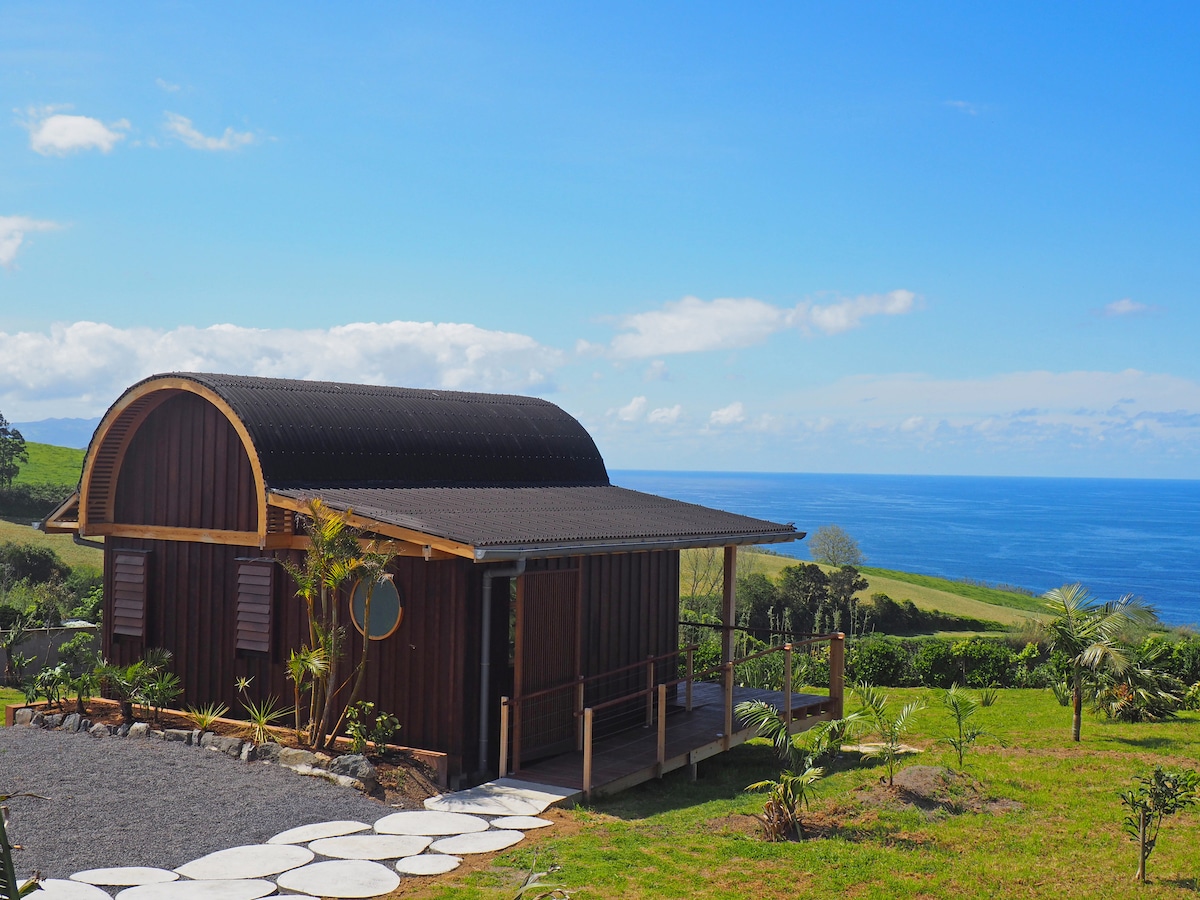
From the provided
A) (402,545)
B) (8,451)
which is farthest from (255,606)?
(8,451)

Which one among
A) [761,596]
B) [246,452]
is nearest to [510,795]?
[246,452]

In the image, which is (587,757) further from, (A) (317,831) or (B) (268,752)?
(B) (268,752)

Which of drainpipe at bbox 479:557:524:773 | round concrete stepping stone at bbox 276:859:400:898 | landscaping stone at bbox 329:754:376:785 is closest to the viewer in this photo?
round concrete stepping stone at bbox 276:859:400:898

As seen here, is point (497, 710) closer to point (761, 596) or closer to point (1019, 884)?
point (1019, 884)

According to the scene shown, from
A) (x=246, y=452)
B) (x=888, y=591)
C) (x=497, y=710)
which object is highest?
(x=246, y=452)

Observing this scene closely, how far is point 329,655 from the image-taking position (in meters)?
11.5

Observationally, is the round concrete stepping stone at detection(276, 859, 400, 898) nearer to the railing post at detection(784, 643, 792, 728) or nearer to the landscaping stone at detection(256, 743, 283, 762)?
the landscaping stone at detection(256, 743, 283, 762)

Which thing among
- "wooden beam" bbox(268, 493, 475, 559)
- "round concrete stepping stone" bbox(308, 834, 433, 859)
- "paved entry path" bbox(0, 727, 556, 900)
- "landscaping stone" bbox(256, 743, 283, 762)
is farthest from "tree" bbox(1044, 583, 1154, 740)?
"landscaping stone" bbox(256, 743, 283, 762)

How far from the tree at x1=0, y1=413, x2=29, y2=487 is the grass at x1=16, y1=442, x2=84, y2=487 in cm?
512

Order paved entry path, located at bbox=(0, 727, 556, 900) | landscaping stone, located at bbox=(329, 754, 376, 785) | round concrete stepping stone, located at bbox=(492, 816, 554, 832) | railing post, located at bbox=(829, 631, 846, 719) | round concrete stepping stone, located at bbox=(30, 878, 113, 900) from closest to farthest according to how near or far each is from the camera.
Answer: round concrete stepping stone, located at bbox=(30, 878, 113, 900), paved entry path, located at bbox=(0, 727, 556, 900), round concrete stepping stone, located at bbox=(492, 816, 554, 832), landscaping stone, located at bbox=(329, 754, 376, 785), railing post, located at bbox=(829, 631, 846, 719)

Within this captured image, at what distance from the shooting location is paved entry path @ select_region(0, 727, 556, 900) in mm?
7812

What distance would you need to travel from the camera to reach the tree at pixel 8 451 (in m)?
46.4

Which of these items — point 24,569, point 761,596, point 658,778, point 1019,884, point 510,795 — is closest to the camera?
point 1019,884

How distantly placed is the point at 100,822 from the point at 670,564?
800 cm
